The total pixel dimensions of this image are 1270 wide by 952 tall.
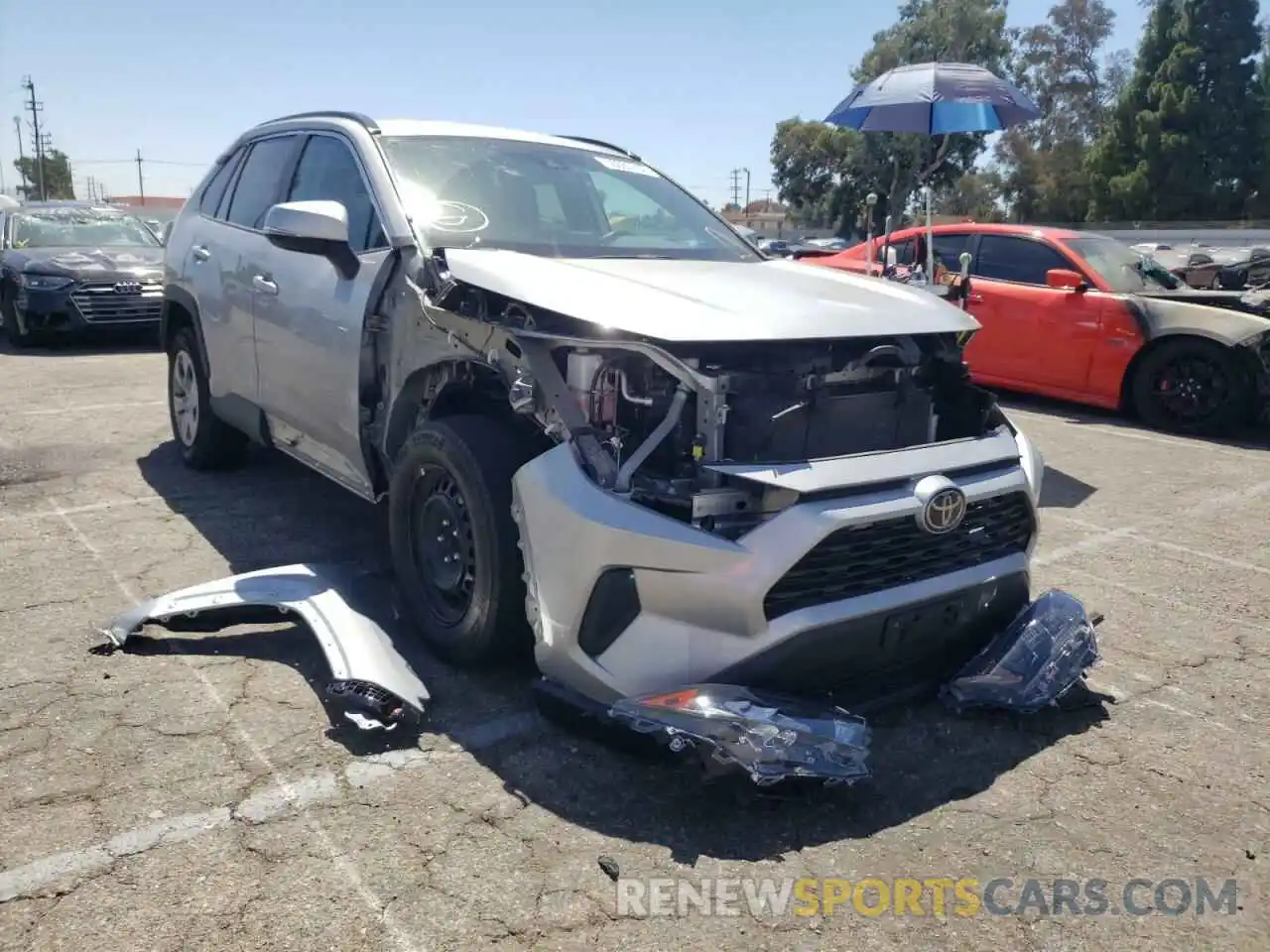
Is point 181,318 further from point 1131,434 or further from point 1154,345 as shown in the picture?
point 1154,345

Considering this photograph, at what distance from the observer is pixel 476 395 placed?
360 centimetres

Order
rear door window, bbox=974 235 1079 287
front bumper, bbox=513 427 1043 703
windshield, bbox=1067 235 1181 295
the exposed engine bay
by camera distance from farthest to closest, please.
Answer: rear door window, bbox=974 235 1079 287, windshield, bbox=1067 235 1181 295, the exposed engine bay, front bumper, bbox=513 427 1043 703

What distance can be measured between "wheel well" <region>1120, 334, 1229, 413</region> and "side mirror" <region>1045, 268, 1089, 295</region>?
68 centimetres

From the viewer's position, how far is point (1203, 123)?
1971 inches

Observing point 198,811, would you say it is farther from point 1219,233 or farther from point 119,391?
point 1219,233

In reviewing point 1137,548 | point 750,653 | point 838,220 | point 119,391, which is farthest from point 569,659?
point 838,220

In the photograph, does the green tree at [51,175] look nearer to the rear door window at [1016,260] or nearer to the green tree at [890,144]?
the green tree at [890,144]

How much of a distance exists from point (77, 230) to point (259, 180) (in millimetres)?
8746

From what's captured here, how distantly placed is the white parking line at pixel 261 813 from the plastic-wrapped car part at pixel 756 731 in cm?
59

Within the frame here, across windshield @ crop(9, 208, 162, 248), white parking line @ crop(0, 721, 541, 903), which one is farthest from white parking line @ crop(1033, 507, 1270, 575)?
windshield @ crop(9, 208, 162, 248)

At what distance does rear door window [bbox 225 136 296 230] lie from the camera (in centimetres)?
487

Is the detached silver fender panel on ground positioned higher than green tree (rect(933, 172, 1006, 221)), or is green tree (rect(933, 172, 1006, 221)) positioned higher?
green tree (rect(933, 172, 1006, 221))

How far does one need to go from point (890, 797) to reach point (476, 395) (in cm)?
185

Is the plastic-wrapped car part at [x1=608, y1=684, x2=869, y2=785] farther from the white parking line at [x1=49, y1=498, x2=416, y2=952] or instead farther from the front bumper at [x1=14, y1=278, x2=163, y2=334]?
the front bumper at [x1=14, y1=278, x2=163, y2=334]
